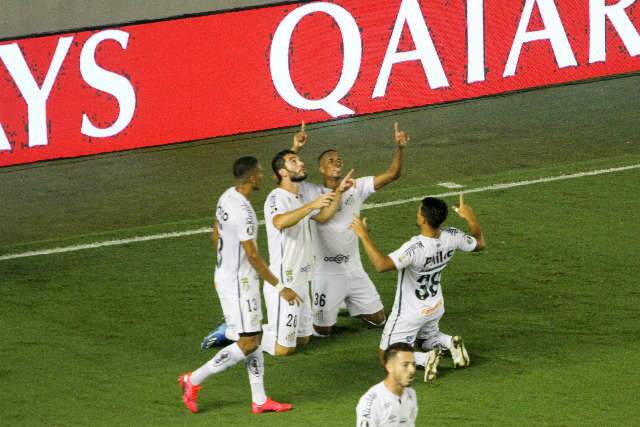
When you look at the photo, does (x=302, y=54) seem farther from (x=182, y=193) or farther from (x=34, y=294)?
(x=34, y=294)

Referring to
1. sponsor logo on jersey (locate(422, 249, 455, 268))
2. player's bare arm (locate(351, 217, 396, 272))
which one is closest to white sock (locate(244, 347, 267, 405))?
player's bare arm (locate(351, 217, 396, 272))

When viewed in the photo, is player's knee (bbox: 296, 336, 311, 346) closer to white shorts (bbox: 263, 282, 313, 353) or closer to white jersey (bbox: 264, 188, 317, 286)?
white shorts (bbox: 263, 282, 313, 353)

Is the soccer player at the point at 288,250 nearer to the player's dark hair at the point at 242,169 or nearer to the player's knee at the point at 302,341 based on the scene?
the player's knee at the point at 302,341

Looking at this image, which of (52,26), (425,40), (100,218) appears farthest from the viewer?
(52,26)

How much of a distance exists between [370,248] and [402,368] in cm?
254

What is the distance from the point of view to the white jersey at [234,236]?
11.8 m

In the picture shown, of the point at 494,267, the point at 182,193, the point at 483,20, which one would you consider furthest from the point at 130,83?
the point at 494,267

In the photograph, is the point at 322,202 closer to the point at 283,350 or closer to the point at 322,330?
the point at 283,350

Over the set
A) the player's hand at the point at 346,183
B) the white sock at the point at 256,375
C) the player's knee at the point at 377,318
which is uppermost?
the player's hand at the point at 346,183

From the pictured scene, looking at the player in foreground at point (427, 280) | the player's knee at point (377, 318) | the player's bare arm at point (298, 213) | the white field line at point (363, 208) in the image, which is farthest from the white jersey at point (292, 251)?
the white field line at point (363, 208)

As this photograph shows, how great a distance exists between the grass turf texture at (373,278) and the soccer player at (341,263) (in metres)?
0.27

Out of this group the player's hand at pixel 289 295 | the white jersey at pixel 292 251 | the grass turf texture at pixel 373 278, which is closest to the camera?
the player's hand at pixel 289 295

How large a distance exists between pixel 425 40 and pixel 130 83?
428 centimetres

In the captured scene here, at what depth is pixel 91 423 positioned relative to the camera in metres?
12.0
